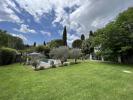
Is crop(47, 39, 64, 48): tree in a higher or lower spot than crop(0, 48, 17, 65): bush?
higher

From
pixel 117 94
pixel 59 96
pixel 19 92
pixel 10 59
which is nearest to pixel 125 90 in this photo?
pixel 117 94

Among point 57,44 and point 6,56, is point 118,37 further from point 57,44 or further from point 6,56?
point 57,44

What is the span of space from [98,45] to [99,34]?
78.8 inches

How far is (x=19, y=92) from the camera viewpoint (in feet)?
29.9

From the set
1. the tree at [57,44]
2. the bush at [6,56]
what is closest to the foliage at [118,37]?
the bush at [6,56]

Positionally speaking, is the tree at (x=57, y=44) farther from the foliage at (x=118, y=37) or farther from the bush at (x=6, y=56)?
the foliage at (x=118, y=37)

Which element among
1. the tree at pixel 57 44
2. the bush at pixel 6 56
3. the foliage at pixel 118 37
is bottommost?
the bush at pixel 6 56

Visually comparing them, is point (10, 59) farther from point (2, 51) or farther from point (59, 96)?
point (59, 96)

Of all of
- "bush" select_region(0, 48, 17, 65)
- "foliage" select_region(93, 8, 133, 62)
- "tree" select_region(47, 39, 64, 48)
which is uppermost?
"tree" select_region(47, 39, 64, 48)

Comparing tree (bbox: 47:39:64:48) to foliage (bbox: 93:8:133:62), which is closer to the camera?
foliage (bbox: 93:8:133:62)

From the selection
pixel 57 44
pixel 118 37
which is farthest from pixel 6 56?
pixel 57 44

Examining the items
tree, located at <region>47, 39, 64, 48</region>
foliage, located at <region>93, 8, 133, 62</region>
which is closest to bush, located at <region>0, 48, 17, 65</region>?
foliage, located at <region>93, 8, 133, 62</region>

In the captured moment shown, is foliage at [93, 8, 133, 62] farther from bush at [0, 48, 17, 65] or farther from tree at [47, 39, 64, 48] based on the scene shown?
tree at [47, 39, 64, 48]

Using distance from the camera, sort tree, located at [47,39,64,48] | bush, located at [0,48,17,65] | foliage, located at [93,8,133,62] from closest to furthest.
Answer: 1. foliage, located at [93,8,133,62]
2. bush, located at [0,48,17,65]
3. tree, located at [47,39,64,48]
